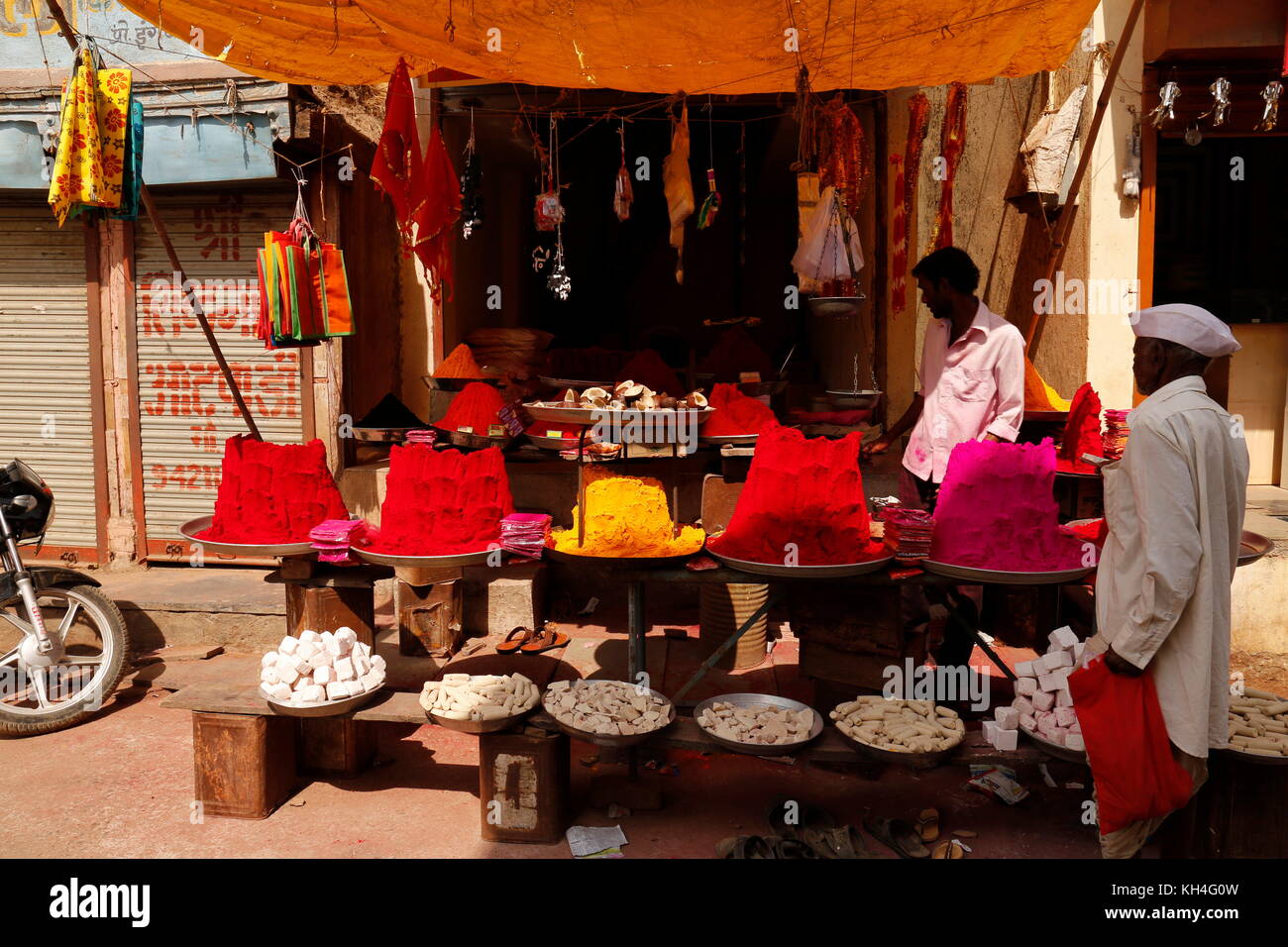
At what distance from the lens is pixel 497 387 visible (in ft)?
22.5

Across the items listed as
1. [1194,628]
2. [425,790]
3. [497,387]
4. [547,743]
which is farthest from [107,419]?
[1194,628]

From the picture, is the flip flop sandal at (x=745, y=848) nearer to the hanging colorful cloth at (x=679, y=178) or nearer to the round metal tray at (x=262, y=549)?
the round metal tray at (x=262, y=549)

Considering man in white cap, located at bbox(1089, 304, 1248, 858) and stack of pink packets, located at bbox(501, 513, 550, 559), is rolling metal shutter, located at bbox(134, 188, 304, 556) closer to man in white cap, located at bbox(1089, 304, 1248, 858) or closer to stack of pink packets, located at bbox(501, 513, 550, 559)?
stack of pink packets, located at bbox(501, 513, 550, 559)

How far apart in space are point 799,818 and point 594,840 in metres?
0.81

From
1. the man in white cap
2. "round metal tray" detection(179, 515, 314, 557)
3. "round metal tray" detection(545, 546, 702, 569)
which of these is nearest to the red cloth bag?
the man in white cap

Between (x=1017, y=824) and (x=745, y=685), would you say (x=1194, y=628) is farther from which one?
(x=745, y=685)

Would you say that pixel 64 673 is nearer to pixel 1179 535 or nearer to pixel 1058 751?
pixel 1058 751

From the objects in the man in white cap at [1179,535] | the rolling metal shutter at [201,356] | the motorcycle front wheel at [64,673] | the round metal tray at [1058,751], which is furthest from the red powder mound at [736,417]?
the motorcycle front wheel at [64,673]

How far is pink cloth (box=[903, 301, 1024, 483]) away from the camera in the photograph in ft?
14.8

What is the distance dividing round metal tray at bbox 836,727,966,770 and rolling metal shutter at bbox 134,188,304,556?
4.75 metres

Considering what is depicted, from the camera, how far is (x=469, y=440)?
597 cm

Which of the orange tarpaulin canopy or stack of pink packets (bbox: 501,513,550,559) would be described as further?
the orange tarpaulin canopy

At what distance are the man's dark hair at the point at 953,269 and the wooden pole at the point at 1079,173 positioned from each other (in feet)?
3.81

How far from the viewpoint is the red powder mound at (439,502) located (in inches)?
154
